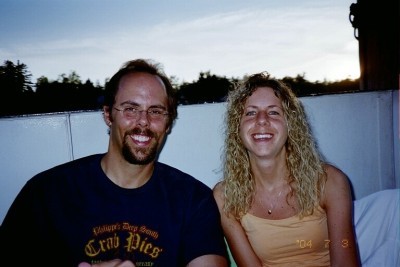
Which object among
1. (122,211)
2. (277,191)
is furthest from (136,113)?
(277,191)

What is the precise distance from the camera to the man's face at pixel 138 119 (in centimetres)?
180

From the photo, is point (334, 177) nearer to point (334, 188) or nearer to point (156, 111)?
point (334, 188)

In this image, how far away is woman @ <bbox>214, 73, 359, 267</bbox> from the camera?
1.92m

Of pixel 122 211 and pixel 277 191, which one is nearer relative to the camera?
pixel 122 211

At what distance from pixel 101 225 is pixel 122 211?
0.14 meters


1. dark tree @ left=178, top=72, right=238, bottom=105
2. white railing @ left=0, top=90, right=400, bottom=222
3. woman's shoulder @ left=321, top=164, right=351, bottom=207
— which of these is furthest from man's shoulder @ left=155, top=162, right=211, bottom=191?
dark tree @ left=178, top=72, right=238, bottom=105

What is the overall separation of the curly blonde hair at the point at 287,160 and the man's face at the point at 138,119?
61 centimetres

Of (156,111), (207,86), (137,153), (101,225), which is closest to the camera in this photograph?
(101,225)

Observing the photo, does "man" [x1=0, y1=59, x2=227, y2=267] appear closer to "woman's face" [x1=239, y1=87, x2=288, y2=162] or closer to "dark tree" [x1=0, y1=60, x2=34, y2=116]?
"woman's face" [x1=239, y1=87, x2=288, y2=162]

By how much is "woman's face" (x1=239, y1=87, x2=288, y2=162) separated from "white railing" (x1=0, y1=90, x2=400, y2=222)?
0.54 meters

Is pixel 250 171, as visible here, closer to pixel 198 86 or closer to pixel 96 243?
pixel 96 243

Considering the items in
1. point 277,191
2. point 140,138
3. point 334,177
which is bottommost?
point 277,191

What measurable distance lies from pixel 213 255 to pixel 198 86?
249 centimetres

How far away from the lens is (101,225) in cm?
162
